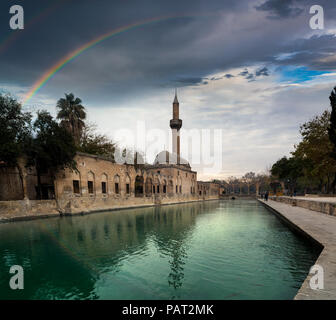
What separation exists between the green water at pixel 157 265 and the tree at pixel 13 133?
6.37m

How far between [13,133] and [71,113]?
1210 centimetres

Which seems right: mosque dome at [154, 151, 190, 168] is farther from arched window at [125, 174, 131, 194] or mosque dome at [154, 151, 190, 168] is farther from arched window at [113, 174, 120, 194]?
arched window at [113, 174, 120, 194]

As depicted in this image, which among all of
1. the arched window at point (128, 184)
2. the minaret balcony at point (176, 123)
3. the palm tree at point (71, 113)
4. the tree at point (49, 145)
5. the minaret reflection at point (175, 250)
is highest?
the minaret balcony at point (176, 123)

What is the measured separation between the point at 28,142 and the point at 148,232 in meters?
11.0

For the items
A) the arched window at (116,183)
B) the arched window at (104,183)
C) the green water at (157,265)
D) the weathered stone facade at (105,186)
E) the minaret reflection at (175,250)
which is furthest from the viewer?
the arched window at (116,183)

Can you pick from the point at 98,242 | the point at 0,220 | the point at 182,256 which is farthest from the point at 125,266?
the point at 0,220

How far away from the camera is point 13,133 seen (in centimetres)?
1493

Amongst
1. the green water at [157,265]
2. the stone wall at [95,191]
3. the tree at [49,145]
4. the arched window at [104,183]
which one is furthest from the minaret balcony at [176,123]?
the green water at [157,265]

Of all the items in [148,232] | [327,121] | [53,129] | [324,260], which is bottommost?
[148,232]

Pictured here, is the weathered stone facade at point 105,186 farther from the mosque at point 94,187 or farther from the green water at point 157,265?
the green water at point 157,265

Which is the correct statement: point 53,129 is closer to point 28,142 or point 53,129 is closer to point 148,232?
point 28,142

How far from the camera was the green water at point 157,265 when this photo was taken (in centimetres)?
457

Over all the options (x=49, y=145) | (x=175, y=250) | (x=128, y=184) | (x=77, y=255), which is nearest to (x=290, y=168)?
(x=128, y=184)

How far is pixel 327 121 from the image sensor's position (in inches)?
920
